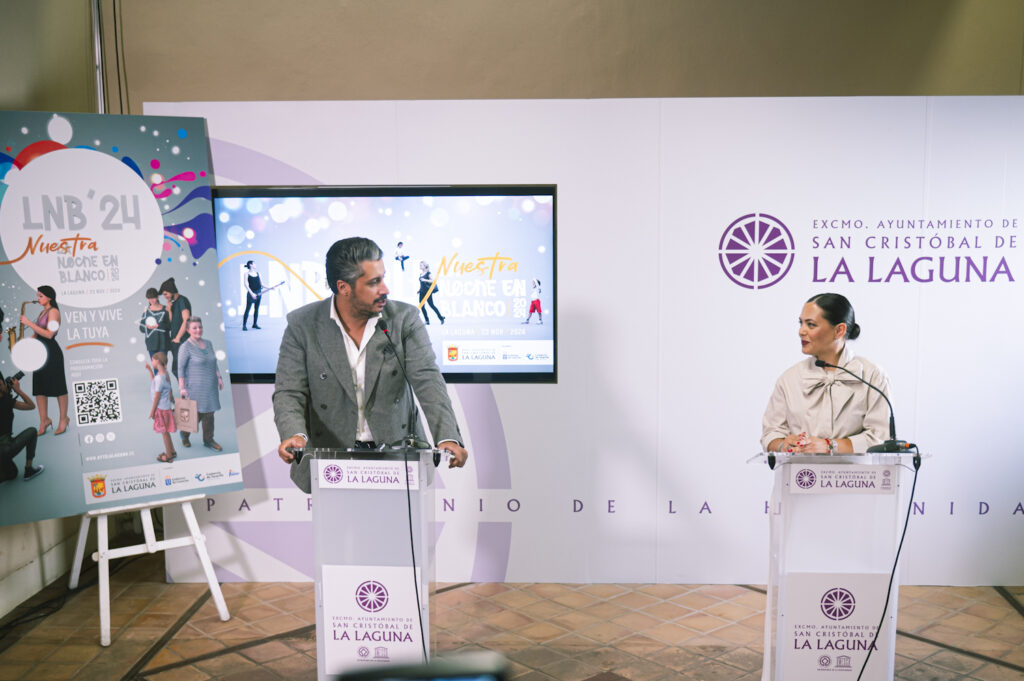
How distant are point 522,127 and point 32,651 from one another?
12.0ft

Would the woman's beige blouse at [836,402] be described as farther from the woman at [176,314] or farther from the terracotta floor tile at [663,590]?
the woman at [176,314]

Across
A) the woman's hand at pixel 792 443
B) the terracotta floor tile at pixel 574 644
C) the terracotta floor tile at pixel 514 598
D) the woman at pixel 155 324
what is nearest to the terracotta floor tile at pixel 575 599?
the terracotta floor tile at pixel 514 598

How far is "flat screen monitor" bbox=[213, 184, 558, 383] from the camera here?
4309 millimetres

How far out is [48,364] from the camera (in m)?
3.73

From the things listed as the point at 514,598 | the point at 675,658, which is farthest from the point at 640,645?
the point at 514,598

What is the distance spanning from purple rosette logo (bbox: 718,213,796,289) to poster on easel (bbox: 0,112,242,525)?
9.32 feet

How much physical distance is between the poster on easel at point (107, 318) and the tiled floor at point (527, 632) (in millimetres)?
697

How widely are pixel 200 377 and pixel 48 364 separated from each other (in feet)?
2.28

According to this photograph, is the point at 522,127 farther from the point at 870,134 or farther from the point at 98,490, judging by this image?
the point at 98,490

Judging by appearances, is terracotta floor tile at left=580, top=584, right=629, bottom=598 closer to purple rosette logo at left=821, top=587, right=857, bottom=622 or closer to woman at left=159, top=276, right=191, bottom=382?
purple rosette logo at left=821, top=587, right=857, bottom=622

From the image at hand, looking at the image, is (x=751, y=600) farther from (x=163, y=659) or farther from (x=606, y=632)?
(x=163, y=659)

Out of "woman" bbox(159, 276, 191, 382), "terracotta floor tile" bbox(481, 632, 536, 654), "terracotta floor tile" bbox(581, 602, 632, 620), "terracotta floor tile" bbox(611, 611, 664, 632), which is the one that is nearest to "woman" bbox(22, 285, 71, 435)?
"woman" bbox(159, 276, 191, 382)

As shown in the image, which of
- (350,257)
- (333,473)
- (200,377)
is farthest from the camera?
→ (200,377)

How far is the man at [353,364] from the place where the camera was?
11.0 feet
